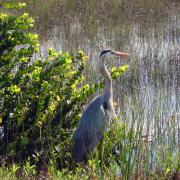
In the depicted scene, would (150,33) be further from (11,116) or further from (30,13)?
(11,116)

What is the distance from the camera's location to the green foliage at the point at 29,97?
675cm

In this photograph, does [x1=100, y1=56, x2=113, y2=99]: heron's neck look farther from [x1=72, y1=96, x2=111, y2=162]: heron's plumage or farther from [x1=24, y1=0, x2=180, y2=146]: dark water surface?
[x1=24, y1=0, x2=180, y2=146]: dark water surface

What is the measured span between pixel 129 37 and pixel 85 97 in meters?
6.42

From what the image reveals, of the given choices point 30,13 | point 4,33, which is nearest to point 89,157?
point 4,33

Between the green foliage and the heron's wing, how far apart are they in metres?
0.22

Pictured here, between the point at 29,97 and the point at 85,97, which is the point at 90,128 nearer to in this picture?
the point at 85,97

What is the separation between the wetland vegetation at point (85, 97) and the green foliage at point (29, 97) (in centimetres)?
1

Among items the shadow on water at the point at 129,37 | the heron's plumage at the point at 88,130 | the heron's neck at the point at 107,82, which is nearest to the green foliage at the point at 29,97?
the heron's plumage at the point at 88,130

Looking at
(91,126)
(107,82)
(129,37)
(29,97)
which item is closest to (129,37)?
(129,37)

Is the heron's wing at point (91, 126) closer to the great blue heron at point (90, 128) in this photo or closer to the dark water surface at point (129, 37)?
the great blue heron at point (90, 128)

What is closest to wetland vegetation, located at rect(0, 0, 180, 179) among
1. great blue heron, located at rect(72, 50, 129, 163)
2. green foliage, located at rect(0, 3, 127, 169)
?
green foliage, located at rect(0, 3, 127, 169)

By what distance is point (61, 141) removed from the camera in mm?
7113

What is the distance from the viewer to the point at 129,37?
13.2 metres

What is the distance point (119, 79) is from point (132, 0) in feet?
21.8
